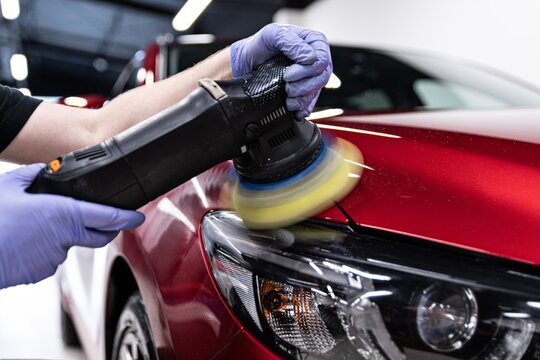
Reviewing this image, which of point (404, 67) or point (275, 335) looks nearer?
point (275, 335)

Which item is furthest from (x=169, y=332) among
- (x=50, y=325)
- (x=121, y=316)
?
(x=50, y=325)

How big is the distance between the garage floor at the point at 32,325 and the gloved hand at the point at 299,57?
1367 mm

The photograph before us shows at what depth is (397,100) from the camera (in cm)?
202

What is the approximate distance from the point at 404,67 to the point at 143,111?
1.11 m

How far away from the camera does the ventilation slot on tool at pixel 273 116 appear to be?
859 millimetres

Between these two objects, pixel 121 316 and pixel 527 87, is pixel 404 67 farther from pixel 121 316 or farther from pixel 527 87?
pixel 121 316

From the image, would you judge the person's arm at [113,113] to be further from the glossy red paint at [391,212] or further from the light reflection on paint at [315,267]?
the light reflection on paint at [315,267]

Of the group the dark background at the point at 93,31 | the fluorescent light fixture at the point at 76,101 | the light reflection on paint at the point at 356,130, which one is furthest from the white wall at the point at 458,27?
the light reflection on paint at the point at 356,130

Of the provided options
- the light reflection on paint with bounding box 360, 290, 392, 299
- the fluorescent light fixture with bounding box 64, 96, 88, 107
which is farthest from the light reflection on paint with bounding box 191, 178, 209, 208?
the fluorescent light fixture with bounding box 64, 96, 88, 107

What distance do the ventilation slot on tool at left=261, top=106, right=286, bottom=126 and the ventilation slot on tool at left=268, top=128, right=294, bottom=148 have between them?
24mm

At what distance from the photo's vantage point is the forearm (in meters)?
1.35

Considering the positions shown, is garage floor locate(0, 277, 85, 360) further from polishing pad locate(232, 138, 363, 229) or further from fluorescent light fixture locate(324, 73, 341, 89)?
polishing pad locate(232, 138, 363, 229)

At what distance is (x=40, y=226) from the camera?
87 centimetres

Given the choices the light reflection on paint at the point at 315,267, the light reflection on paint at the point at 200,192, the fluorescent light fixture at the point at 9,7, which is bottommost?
the light reflection on paint at the point at 315,267
